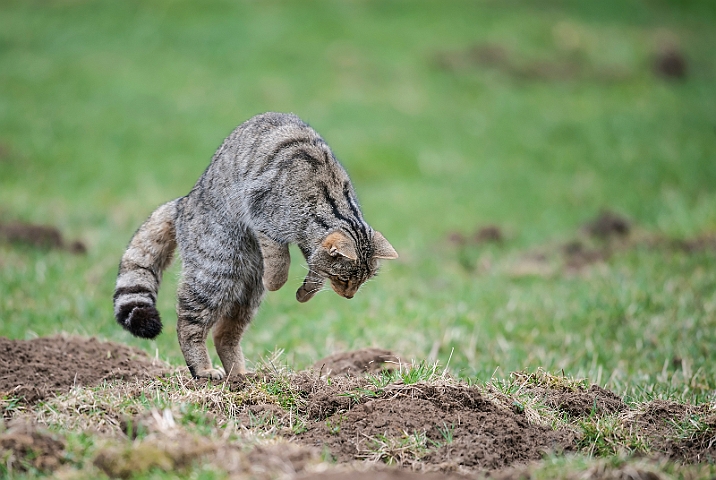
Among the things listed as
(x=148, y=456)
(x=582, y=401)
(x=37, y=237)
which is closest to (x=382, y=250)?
(x=582, y=401)

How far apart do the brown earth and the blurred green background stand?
1008mm

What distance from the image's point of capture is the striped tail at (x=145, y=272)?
4762mm

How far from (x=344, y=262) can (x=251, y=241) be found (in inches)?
30.8

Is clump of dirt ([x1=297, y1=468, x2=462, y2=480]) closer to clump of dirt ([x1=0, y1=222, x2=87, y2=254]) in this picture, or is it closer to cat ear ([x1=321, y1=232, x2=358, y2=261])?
cat ear ([x1=321, y1=232, x2=358, y2=261])

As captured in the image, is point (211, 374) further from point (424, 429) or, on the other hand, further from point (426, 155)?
point (426, 155)

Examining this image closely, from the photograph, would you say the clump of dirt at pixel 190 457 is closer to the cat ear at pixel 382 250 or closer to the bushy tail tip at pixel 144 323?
the bushy tail tip at pixel 144 323

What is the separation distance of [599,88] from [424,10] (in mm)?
5585

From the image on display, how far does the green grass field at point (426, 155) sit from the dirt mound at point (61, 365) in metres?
0.73

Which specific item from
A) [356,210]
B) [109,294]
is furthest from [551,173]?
[356,210]

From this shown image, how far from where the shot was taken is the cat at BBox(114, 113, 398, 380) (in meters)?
5.07

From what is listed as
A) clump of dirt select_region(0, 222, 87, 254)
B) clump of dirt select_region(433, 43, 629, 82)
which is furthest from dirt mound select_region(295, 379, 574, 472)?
clump of dirt select_region(433, 43, 629, 82)

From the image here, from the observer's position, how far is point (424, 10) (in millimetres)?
21078

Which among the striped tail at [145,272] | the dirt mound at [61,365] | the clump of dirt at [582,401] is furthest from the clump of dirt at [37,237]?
the clump of dirt at [582,401]

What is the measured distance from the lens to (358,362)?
561 centimetres
